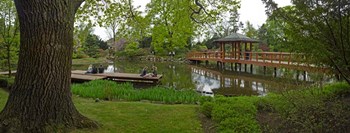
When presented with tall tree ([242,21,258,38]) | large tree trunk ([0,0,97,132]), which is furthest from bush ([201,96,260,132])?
tall tree ([242,21,258,38])

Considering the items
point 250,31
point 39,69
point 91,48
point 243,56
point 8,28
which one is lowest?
point 39,69

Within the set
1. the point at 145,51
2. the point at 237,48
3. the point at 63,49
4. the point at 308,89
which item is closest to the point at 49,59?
the point at 63,49

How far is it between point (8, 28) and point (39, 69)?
9.55 meters

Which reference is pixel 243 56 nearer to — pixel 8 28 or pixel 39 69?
pixel 8 28

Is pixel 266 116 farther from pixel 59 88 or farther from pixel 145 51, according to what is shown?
pixel 145 51

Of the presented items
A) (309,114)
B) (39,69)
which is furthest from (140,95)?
(309,114)

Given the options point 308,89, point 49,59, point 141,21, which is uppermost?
point 141,21

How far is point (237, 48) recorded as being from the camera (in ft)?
73.5

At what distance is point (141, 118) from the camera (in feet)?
15.2

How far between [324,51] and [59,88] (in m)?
3.36

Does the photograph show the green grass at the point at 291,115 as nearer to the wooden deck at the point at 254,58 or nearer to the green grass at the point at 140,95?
the green grass at the point at 140,95

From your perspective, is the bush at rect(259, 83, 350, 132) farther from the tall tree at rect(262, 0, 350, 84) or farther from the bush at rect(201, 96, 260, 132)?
the tall tree at rect(262, 0, 350, 84)

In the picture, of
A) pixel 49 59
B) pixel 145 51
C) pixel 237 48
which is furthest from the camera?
pixel 145 51

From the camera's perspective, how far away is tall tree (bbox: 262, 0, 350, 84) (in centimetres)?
311
